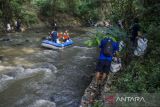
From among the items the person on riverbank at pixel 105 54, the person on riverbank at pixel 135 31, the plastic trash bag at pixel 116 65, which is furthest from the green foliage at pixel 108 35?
the plastic trash bag at pixel 116 65

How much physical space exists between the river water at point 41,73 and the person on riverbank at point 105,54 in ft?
5.07

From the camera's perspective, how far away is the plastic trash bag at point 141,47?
1137cm

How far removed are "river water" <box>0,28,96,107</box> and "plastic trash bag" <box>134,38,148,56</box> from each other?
256 centimetres

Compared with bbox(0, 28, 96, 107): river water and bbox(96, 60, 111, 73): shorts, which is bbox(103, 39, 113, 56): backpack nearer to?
bbox(96, 60, 111, 73): shorts

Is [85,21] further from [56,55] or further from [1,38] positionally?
[56,55]

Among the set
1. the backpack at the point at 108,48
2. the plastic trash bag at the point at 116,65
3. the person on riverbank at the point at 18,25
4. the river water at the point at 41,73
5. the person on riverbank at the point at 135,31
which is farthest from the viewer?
the person on riverbank at the point at 18,25

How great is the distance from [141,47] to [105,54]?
9.29 ft

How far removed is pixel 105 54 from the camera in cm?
943

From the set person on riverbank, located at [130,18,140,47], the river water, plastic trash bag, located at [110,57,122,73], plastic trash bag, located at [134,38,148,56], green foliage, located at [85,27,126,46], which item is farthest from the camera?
plastic trash bag, located at [134,38,148,56]

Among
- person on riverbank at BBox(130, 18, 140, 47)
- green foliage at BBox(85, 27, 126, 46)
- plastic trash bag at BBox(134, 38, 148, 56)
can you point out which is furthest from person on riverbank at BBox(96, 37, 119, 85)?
plastic trash bag at BBox(134, 38, 148, 56)

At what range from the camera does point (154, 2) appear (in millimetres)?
11055

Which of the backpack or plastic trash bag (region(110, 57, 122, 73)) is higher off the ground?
the backpack

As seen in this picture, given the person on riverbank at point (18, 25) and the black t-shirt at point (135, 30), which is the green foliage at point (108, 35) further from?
the person on riverbank at point (18, 25)

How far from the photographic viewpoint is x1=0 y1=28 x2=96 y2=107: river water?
1075cm
